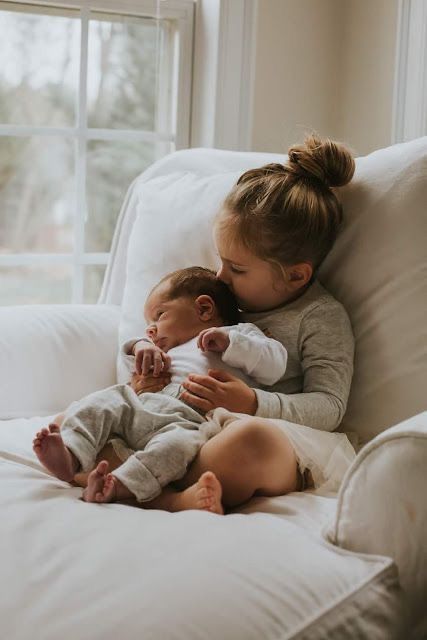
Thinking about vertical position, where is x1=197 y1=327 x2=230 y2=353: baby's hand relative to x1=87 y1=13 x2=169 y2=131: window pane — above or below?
below

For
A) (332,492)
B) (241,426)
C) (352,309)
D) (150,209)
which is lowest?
(332,492)

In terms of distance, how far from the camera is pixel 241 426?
3.88 feet

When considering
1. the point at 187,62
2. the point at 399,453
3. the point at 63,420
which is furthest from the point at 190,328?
the point at 187,62

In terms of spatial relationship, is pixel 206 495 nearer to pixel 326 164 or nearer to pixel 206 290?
pixel 206 290

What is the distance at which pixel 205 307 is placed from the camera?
149 centimetres

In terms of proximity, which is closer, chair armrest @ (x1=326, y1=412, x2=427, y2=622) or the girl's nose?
chair armrest @ (x1=326, y1=412, x2=427, y2=622)

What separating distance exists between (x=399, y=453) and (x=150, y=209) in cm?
98

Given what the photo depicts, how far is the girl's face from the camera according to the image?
1.46 metres

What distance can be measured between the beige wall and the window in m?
0.27

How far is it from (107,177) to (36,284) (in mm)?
395

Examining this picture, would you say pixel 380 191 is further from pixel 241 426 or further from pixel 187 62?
pixel 187 62

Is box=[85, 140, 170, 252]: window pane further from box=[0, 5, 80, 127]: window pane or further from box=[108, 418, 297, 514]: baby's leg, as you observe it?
box=[108, 418, 297, 514]: baby's leg

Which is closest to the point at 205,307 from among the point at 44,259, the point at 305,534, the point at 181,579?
the point at 305,534

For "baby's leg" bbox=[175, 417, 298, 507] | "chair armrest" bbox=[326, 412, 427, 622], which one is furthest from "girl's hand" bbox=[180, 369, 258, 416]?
"chair armrest" bbox=[326, 412, 427, 622]
